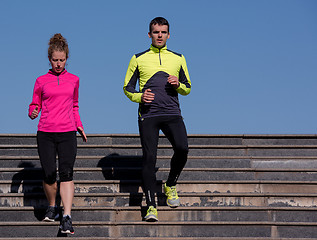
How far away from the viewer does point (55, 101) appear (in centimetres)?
664

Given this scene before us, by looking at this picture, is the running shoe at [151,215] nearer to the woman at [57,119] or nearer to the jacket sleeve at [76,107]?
the woman at [57,119]

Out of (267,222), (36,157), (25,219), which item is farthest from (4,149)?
(267,222)

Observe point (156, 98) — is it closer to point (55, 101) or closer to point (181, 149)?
point (181, 149)

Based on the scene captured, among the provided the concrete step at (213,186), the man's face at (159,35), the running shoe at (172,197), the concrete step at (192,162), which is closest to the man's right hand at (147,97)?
the man's face at (159,35)

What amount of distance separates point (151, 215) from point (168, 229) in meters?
0.31

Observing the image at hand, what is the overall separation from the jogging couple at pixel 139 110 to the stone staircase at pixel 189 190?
0.38 metres

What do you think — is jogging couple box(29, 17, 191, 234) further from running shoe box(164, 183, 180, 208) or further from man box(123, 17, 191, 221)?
running shoe box(164, 183, 180, 208)

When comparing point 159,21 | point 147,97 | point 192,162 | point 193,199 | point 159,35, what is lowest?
point 193,199

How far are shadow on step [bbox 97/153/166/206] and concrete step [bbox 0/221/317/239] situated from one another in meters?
0.68

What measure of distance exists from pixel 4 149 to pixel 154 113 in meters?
3.45

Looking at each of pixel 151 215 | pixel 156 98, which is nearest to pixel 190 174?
pixel 151 215

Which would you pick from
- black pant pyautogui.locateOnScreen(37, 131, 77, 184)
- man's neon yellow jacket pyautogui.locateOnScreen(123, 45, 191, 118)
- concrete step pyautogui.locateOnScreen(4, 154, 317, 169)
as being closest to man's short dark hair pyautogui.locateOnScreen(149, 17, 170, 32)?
man's neon yellow jacket pyautogui.locateOnScreen(123, 45, 191, 118)

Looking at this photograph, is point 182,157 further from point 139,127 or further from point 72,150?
point 72,150

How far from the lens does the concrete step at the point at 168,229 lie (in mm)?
6762
